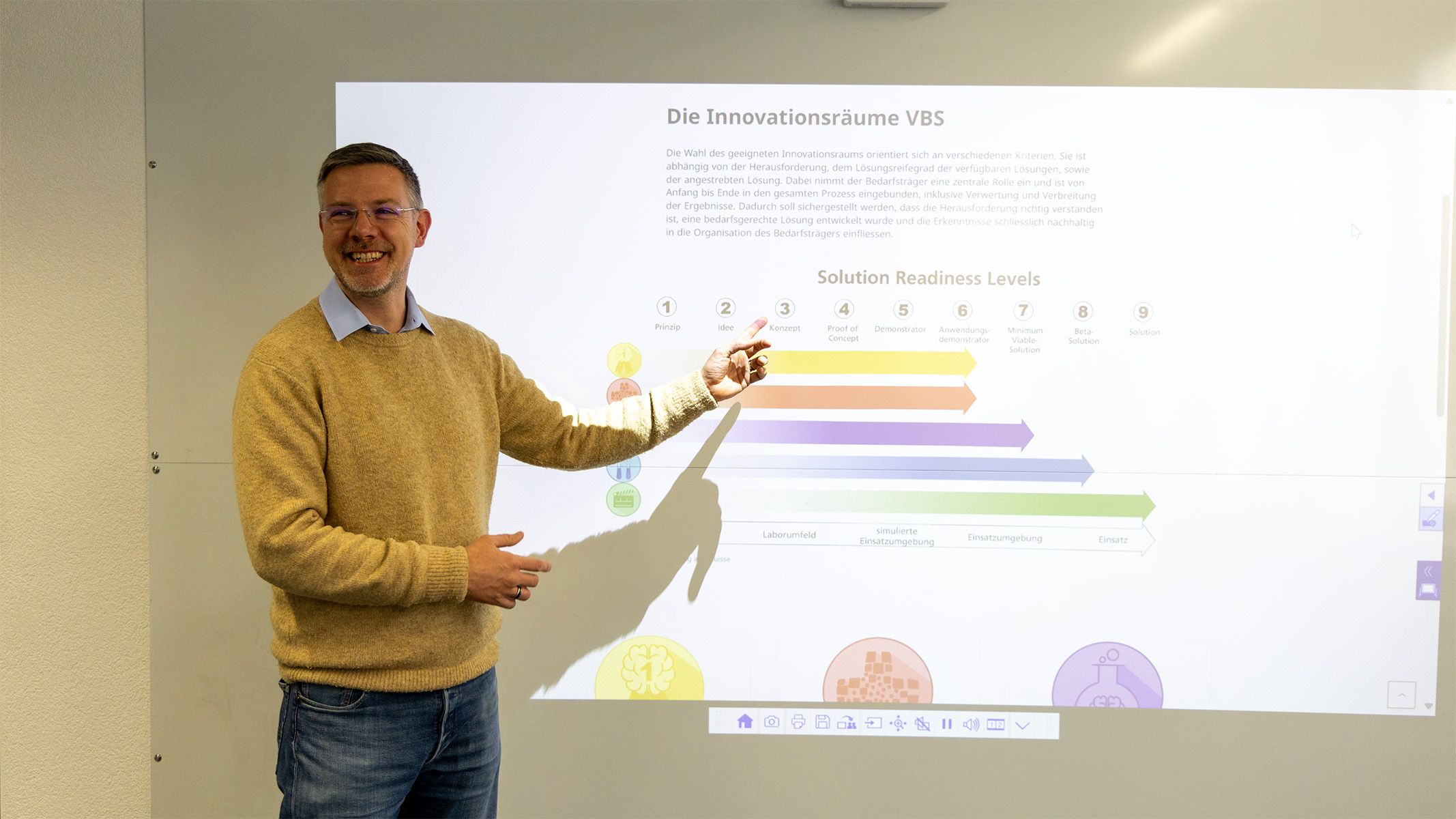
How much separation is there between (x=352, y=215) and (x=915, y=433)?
3.90 ft

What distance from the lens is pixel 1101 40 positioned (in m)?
1.94

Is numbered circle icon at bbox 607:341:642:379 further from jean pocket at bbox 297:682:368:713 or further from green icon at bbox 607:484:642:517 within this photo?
jean pocket at bbox 297:682:368:713

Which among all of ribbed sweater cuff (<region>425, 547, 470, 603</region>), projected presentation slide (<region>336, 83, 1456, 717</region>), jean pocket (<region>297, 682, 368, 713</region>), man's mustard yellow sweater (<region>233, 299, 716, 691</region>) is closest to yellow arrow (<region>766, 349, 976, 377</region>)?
projected presentation slide (<region>336, 83, 1456, 717</region>)

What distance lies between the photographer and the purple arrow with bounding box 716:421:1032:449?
6.43 feet

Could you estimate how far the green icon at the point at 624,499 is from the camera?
6.55 ft

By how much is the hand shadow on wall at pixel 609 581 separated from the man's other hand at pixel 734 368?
0.63 feet

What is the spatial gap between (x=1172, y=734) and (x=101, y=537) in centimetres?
241

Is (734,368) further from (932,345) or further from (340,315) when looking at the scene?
(340,315)

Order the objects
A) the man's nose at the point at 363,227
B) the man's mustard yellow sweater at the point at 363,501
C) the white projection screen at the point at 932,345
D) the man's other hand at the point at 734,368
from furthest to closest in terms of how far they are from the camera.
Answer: the white projection screen at the point at 932,345 < the man's other hand at the point at 734,368 < the man's nose at the point at 363,227 < the man's mustard yellow sweater at the point at 363,501

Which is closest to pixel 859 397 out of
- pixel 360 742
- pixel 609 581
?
pixel 609 581

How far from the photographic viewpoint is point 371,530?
137 cm

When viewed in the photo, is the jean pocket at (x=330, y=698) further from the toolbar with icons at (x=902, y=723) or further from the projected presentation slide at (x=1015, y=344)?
the toolbar with icons at (x=902, y=723)

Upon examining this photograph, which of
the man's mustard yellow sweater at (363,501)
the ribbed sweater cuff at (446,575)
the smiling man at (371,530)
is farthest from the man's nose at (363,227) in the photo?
the ribbed sweater cuff at (446,575)

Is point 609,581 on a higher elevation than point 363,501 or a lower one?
lower
